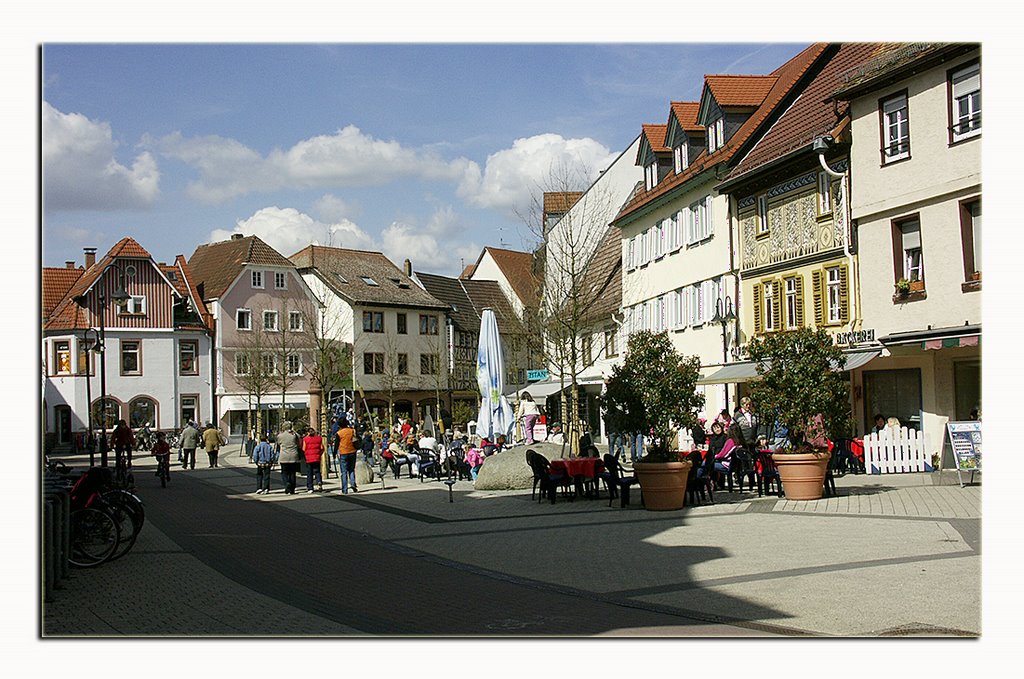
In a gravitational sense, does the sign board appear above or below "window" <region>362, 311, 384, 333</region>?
below

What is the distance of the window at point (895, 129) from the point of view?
24172mm

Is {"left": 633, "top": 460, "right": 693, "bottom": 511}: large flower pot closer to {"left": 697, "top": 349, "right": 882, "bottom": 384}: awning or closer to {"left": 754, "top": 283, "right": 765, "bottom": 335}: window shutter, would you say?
{"left": 697, "top": 349, "right": 882, "bottom": 384}: awning

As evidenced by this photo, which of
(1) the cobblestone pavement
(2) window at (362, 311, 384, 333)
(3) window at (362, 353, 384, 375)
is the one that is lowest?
(1) the cobblestone pavement

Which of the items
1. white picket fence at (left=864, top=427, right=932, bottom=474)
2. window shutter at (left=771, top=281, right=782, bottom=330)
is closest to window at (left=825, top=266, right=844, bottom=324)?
window shutter at (left=771, top=281, right=782, bottom=330)

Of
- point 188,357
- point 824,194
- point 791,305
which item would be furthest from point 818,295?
point 188,357

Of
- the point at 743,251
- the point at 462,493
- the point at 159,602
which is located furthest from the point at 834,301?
the point at 159,602

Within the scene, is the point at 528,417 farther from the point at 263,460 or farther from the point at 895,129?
the point at 895,129

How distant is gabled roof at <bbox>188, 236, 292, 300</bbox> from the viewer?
209 ft

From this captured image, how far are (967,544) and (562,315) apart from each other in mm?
21469

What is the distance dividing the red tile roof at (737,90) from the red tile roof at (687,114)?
201 centimetres

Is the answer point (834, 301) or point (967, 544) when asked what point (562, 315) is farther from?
point (967, 544)

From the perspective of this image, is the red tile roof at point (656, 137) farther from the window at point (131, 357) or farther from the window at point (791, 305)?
the window at point (131, 357)

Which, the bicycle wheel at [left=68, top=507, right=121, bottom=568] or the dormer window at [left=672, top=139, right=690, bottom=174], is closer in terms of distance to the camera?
the bicycle wheel at [left=68, top=507, right=121, bottom=568]

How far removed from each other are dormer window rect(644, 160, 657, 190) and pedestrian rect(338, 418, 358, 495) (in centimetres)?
2001
